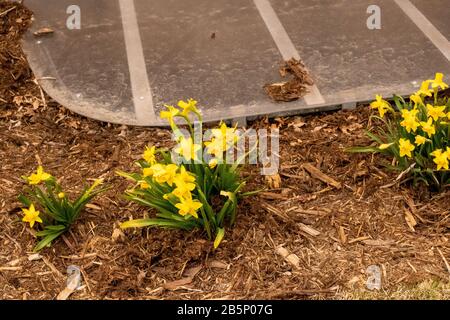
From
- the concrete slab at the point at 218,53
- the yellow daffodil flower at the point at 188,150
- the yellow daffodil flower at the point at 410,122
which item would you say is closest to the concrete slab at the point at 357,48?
the concrete slab at the point at 218,53

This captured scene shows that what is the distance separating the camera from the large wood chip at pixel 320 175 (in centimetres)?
397

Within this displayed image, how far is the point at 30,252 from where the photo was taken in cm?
364

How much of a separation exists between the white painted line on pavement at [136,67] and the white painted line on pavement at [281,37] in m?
1.09

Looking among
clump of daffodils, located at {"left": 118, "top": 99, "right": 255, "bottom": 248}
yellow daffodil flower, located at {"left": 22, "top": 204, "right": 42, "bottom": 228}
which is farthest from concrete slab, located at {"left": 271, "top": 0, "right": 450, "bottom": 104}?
yellow daffodil flower, located at {"left": 22, "top": 204, "right": 42, "bottom": 228}

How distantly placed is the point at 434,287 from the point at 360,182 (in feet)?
2.84

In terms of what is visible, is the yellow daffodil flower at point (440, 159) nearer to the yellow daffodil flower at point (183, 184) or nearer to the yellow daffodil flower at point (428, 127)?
the yellow daffodil flower at point (428, 127)

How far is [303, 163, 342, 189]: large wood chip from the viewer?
3.97m

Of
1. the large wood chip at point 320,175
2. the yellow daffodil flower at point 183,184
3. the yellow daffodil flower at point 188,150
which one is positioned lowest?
the large wood chip at point 320,175

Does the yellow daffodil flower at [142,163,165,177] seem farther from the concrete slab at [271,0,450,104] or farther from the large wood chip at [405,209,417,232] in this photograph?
the concrete slab at [271,0,450,104]

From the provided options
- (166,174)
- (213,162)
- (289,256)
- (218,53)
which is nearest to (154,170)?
(166,174)

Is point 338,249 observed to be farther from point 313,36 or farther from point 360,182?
point 313,36

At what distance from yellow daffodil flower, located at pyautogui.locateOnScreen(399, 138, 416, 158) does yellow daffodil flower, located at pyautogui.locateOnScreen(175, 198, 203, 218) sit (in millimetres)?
1217

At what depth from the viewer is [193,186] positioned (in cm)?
327

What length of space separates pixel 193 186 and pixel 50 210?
919 mm
